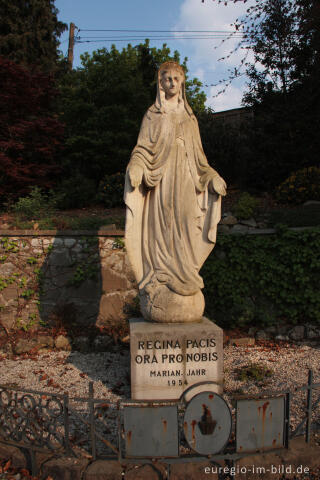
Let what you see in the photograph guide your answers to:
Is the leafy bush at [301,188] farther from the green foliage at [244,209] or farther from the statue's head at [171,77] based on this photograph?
the statue's head at [171,77]

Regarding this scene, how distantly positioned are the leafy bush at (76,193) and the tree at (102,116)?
0.98m

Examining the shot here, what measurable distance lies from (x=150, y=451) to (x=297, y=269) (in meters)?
4.42

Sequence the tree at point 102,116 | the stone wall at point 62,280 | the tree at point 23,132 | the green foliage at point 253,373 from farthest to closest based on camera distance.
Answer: the tree at point 102,116
the tree at point 23,132
the stone wall at point 62,280
the green foliage at point 253,373

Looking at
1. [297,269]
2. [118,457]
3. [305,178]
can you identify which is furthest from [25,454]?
[305,178]

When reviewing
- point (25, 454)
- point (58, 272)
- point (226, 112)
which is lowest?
point (25, 454)

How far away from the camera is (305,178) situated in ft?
27.6

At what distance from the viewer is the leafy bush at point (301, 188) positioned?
8.26 metres

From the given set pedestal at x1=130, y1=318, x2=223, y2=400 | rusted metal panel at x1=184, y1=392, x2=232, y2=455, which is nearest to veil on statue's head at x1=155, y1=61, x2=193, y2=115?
pedestal at x1=130, y1=318, x2=223, y2=400

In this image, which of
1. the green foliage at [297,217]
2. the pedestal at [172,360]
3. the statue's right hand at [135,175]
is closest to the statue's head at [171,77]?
the statue's right hand at [135,175]

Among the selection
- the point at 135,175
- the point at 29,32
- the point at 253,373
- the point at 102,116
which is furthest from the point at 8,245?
the point at 29,32

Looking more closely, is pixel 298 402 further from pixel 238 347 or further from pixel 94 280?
pixel 94 280

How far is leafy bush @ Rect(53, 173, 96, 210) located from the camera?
10.1 metres

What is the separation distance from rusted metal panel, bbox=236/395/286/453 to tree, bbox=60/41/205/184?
979cm

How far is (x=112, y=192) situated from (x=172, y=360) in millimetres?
7150
